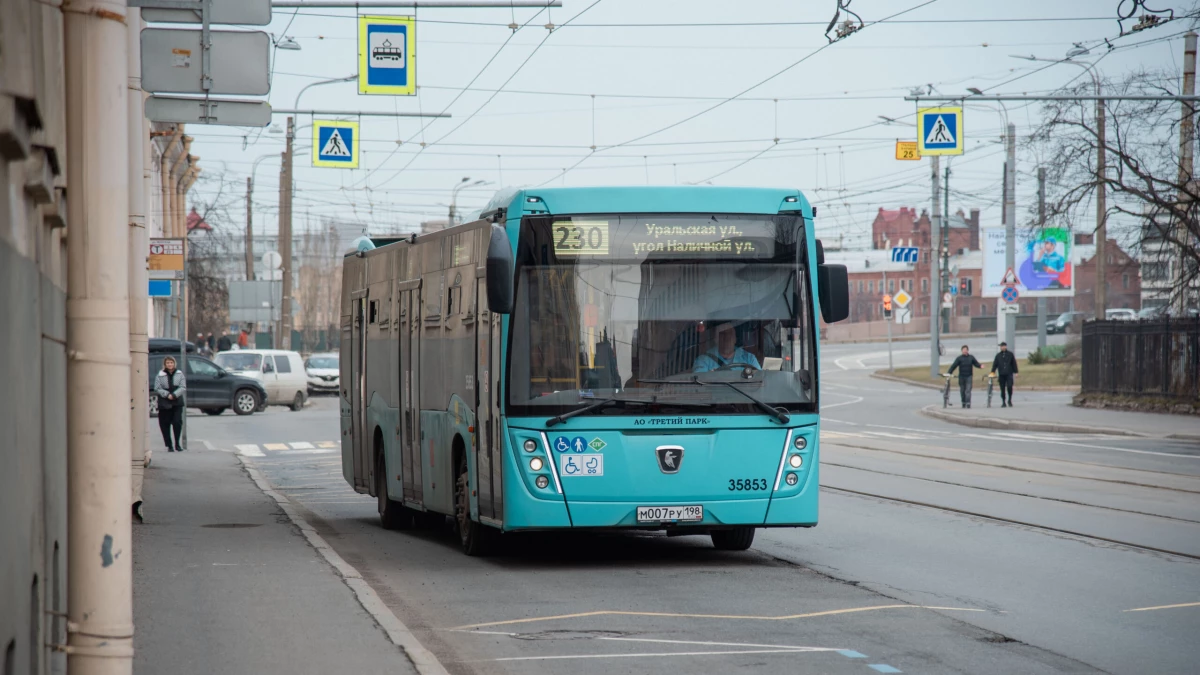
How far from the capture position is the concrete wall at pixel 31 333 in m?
4.36

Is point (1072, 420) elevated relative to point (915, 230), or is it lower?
lower

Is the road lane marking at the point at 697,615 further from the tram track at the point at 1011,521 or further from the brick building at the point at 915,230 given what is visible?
the brick building at the point at 915,230

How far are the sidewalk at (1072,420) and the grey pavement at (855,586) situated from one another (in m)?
11.0

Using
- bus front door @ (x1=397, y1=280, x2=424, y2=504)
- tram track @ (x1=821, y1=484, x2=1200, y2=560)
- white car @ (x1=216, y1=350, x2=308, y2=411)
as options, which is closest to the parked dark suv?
white car @ (x1=216, y1=350, x2=308, y2=411)

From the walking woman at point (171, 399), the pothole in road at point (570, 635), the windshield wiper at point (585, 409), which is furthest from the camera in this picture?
the walking woman at point (171, 399)

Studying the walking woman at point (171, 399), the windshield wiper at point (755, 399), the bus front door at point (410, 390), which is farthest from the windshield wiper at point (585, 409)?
the walking woman at point (171, 399)

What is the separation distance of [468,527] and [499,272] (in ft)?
9.29

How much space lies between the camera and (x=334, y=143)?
28031 millimetres

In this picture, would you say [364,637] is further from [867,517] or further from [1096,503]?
[1096,503]

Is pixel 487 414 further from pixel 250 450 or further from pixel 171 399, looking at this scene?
pixel 250 450

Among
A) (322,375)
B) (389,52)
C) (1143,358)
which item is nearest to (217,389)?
(322,375)

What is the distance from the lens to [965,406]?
137 ft

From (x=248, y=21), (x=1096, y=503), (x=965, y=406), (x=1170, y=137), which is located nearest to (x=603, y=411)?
(x=248, y=21)

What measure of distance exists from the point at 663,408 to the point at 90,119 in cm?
656
